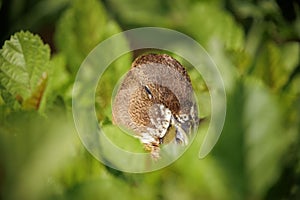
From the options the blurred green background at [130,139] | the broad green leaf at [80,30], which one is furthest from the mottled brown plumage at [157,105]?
the broad green leaf at [80,30]

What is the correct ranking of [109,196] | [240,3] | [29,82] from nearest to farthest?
1. [109,196]
2. [29,82]
3. [240,3]

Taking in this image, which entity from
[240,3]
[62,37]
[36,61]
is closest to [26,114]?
[36,61]

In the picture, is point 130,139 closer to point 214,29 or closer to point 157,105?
point 157,105

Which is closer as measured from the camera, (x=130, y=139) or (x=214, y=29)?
(x=130, y=139)

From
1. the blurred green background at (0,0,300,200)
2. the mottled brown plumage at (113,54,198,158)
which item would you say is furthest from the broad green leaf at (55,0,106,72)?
the mottled brown plumage at (113,54,198,158)

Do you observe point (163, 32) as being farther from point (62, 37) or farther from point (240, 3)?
point (240, 3)

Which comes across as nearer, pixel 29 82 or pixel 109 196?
pixel 109 196

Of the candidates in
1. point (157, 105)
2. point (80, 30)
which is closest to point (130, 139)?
point (157, 105)
